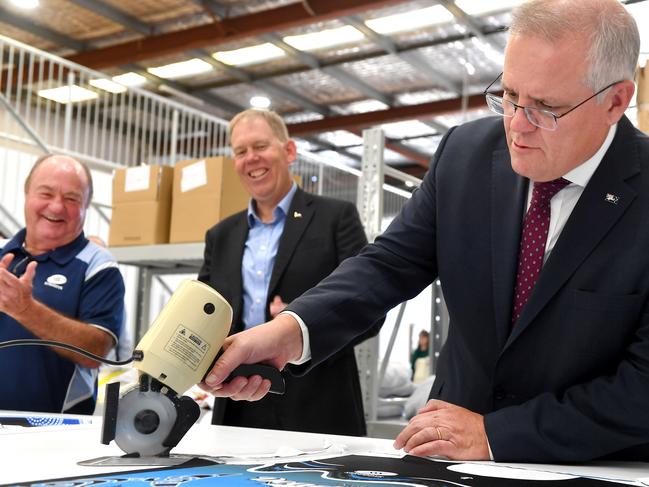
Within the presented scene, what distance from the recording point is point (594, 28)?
1.32 meters

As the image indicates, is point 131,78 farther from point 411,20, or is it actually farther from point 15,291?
point 15,291

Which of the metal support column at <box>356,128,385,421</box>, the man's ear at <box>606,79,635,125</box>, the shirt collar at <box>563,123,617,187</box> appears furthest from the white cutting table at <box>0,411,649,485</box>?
the metal support column at <box>356,128,385,421</box>

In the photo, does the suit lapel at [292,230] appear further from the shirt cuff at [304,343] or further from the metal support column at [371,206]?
the shirt cuff at [304,343]

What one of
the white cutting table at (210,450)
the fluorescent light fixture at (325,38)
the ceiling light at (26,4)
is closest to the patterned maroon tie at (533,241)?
the white cutting table at (210,450)

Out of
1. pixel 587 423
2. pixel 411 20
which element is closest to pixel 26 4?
pixel 411 20

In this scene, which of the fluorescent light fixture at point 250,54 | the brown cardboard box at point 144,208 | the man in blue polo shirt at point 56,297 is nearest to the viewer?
the man in blue polo shirt at point 56,297

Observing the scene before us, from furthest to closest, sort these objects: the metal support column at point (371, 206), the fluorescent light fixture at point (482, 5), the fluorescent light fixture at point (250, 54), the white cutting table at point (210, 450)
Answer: the fluorescent light fixture at point (250, 54)
the fluorescent light fixture at point (482, 5)
the metal support column at point (371, 206)
the white cutting table at point (210, 450)

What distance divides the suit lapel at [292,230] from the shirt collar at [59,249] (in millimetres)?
611

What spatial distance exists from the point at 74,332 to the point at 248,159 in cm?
89

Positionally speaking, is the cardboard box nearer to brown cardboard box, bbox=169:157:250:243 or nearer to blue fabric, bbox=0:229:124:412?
brown cardboard box, bbox=169:157:250:243

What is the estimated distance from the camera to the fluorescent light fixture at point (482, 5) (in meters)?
7.33

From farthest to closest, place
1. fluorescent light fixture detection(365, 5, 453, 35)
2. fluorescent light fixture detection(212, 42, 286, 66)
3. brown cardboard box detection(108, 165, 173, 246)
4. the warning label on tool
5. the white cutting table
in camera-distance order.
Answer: fluorescent light fixture detection(212, 42, 286, 66) → fluorescent light fixture detection(365, 5, 453, 35) → brown cardboard box detection(108, 165, 173, 246) → the warning label on tool → the white cutting table

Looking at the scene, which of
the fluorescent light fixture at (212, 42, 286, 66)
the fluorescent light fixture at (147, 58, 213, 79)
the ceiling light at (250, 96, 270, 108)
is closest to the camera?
the fluorescent light fixture at (212, 42, 286, 66)

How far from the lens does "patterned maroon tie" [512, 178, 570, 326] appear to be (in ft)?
4.66
